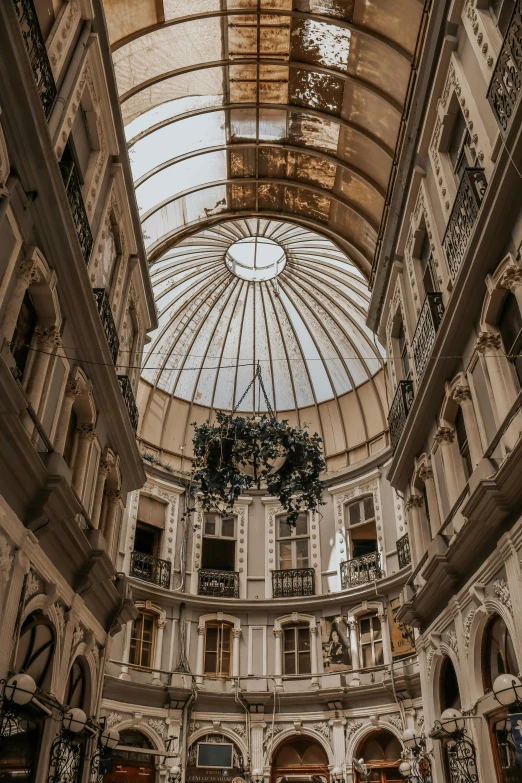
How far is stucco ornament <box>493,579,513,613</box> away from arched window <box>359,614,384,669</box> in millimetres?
11430

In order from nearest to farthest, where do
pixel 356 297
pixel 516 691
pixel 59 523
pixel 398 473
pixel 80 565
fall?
pixel 516 691
pixel 59 523
pixel 80 565
pixel 398 473
pixel 356 297

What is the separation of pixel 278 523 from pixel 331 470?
2.49m

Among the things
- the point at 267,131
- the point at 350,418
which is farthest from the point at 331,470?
the point at 267,131

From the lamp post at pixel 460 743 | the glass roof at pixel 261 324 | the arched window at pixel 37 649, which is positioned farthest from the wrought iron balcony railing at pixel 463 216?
the glass roof at pixel 261 324

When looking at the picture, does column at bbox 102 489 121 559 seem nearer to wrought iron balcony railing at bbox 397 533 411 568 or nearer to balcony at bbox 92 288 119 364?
balcony at bbox 92 288 119 364

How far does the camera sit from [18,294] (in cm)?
727

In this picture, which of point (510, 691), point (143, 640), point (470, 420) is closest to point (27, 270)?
point (470, 420)

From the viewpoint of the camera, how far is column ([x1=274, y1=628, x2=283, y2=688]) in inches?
735

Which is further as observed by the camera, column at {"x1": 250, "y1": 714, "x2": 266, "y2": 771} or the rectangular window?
the rectangular window

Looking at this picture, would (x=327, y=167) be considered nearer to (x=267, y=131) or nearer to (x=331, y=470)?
(x=267, y=131)

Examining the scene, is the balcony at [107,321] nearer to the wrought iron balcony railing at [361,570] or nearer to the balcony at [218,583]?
the balcony at [218,583]

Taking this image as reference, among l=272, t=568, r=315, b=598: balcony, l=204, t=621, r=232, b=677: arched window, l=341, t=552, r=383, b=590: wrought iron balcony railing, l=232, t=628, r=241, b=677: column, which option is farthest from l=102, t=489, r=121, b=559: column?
l=272, t=568, r=315, b=598: balcony

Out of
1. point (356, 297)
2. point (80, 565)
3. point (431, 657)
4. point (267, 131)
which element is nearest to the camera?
point (80, 565)

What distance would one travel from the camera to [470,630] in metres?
8.38
